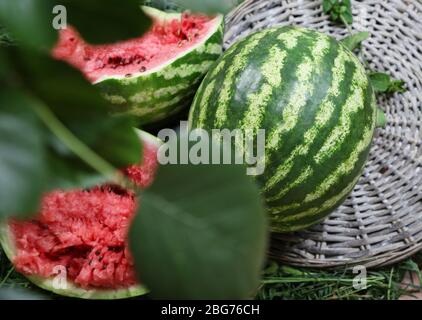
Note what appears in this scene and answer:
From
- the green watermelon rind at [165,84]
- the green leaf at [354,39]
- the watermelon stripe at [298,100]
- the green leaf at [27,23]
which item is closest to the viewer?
the green leaf at [27,23]

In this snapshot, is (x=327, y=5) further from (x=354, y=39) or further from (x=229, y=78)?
(x=229, y=78)

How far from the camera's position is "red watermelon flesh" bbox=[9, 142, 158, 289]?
88 centimetres

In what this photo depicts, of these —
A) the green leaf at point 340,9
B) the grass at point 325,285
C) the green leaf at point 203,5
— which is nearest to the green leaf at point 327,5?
the green leaf at point 340,9

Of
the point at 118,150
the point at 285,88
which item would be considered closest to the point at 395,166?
the point at 285,88

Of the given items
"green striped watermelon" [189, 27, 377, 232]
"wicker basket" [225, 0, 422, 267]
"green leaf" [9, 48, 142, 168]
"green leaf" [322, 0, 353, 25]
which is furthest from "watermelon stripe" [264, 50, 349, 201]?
"green leaf" [9, 48, 142, 168]

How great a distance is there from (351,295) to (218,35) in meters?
0.53

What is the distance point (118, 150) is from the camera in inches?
10.2

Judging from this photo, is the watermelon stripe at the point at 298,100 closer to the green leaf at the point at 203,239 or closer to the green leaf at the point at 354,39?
the green leaf at the point at 354,39

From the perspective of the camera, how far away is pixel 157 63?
99cm

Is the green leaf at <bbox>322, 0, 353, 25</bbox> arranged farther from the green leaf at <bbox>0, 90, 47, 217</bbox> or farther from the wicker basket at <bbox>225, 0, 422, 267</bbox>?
the green leaf at <bbox>0, 90, 47, 217</bbox>

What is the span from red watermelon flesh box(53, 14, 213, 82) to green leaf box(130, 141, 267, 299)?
768 millimetres

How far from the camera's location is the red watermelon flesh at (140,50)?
100cm

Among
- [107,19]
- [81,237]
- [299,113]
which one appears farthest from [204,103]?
[107,19]

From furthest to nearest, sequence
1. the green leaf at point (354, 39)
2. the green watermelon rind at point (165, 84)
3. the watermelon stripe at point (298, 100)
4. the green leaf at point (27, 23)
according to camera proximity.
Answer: the green leaf at point (354, 39) → the green watermelon rind at point (165, 84) → the watermelon stripe at point (298, 100) → the green leaf at point (27, 23)
